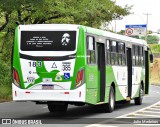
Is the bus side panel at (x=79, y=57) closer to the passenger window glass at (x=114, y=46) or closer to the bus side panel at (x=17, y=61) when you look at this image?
the bus side panel at (x=17, y=61)

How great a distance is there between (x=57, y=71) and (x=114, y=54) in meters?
4.50

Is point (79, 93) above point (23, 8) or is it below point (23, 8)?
below

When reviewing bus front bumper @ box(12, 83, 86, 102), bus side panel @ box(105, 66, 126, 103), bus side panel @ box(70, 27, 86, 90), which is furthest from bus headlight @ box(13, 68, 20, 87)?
bus side panel @ box(105, 66, 126, 103)

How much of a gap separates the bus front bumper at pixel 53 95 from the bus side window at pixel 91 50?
1.17 m

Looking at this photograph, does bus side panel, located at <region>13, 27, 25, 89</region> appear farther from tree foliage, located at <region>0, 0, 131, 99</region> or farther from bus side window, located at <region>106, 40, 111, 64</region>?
tree foliage, located at <region>0, 0, 131, 99</region>

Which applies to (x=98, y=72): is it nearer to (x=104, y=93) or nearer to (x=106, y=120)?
(x=104, y=93)

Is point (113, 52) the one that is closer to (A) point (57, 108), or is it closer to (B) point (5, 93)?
(A) point (57, 108)

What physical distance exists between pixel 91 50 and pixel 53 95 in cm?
215

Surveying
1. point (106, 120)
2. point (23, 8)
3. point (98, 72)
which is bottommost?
point (106, 120)

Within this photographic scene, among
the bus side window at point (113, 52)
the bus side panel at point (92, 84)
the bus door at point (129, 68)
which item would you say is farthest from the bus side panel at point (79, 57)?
the bus door at point (129, 68)

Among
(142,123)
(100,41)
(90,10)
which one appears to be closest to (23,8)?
(90,10)

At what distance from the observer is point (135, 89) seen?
2541 cm

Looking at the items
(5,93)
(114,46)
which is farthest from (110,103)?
(5,93)

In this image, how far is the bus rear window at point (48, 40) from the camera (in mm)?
17953
